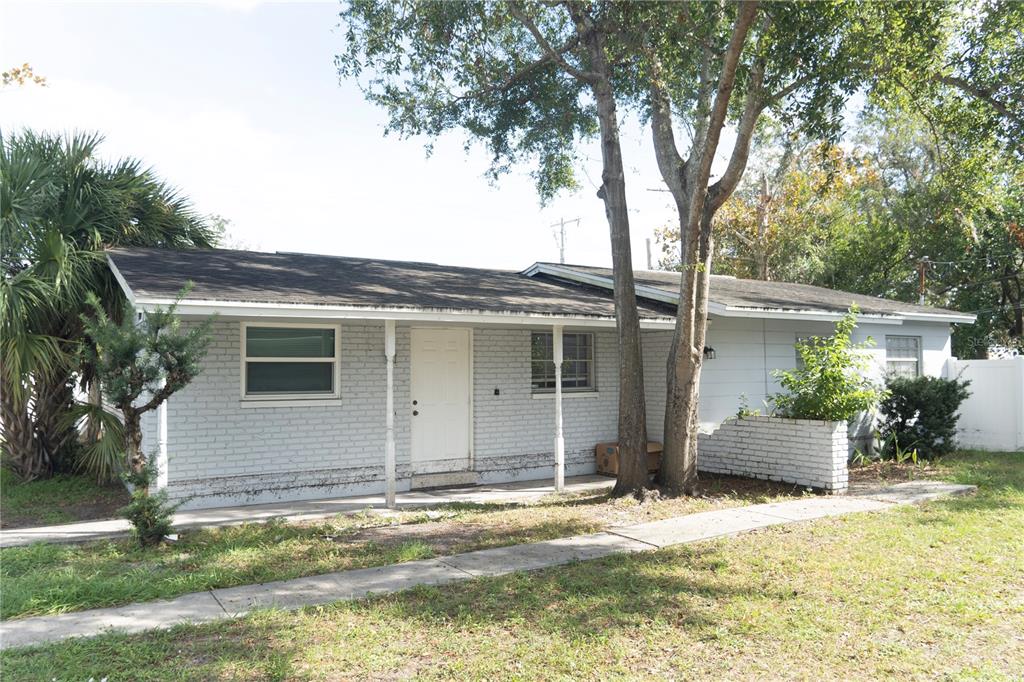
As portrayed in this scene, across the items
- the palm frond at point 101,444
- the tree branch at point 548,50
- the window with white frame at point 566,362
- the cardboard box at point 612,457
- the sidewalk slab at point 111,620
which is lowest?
the sidewalk slab at point 111,620

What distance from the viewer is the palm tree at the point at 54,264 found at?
31.5 feet

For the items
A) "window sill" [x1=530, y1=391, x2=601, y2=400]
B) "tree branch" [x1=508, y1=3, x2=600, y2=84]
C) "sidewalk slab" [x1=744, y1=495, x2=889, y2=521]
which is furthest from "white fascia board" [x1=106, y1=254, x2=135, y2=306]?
"sidewalk slab" [x1=744, y1=495, x2=889, y2=521]

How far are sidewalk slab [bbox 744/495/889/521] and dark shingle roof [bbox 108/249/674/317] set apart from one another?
11.8 ft

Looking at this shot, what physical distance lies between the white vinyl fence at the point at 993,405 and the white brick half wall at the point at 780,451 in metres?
6.53

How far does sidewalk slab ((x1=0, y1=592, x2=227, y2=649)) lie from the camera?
4.93m

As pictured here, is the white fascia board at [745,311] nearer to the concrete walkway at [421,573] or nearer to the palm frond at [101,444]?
the concrete walkway at [421,573]

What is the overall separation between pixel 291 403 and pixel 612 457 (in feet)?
18.0

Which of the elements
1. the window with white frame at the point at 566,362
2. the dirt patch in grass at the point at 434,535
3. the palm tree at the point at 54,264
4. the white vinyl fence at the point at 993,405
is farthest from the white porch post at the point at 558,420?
the white vinyl fence at the point at 993,405

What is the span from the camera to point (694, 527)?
27.1ft

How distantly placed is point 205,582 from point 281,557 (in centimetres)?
92

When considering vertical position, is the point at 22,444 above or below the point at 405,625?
above

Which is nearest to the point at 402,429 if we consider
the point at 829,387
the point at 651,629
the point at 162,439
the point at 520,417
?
the point at 520,417

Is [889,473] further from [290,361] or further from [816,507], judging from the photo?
[290,361]

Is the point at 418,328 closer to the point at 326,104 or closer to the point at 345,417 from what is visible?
the point at 345,417
